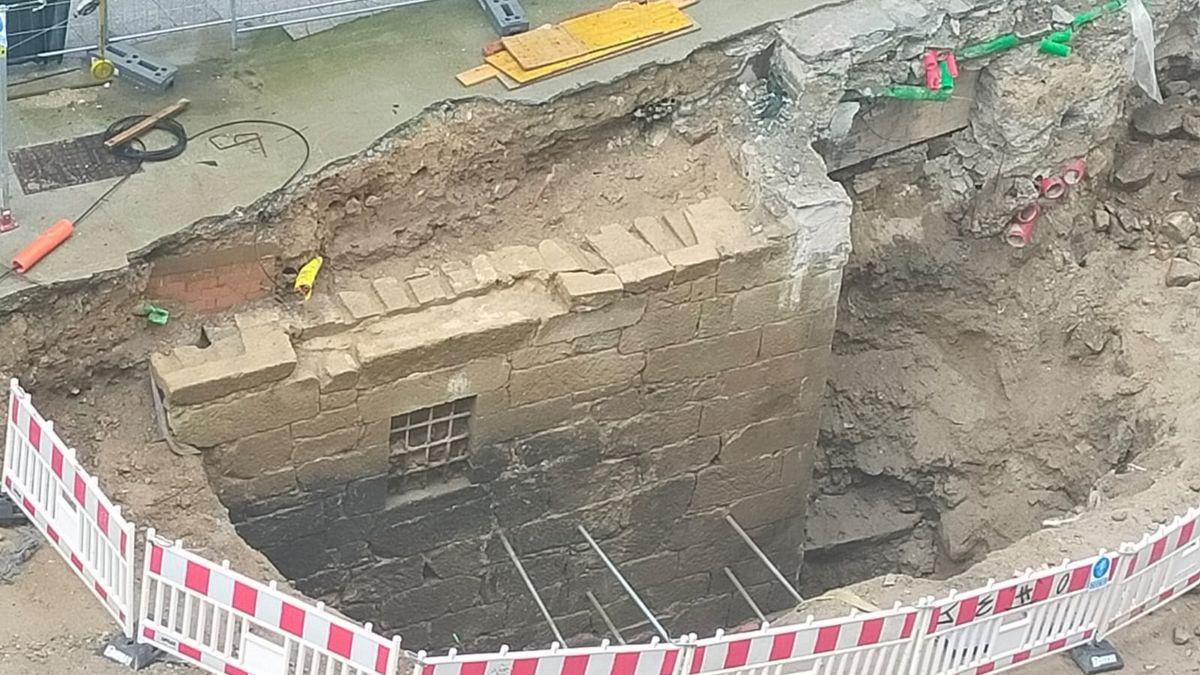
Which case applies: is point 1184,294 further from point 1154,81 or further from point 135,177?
point 135,177

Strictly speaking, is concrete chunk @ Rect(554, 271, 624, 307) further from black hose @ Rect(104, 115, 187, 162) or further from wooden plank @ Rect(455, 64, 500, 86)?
black hose @ Rect(104, 115, 187, 162)

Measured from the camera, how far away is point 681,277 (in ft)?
29.9

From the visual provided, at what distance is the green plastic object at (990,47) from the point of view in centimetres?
1021

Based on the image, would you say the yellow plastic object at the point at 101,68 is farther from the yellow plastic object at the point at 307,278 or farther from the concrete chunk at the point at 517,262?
the concrete chunk at the point at 517,262

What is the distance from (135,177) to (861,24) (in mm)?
3857

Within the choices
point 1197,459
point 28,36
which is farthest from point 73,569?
point 1197,459

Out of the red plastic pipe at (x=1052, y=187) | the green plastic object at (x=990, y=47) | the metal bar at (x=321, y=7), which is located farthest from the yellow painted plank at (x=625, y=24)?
the red plastic pipe at (x=1052, y=187)

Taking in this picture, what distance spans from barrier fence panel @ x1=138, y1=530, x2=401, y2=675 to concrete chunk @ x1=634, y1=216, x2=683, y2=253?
9.48 ft

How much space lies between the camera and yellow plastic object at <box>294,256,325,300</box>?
8.81 metres

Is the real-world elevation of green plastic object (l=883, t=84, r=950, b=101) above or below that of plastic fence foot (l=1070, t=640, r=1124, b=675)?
above

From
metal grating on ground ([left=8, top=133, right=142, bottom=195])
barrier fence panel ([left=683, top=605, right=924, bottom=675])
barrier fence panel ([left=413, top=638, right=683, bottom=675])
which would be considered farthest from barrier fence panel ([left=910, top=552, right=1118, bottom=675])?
metal grating on ground ([left=8, top=133, right=142, bottom=195])

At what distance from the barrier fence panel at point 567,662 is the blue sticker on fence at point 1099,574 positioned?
195 centimetres

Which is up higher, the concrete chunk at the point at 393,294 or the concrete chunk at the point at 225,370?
the concrete chunk at the point at 393,294

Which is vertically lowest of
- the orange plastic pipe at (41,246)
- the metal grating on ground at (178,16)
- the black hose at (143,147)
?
the orange plastic pipe at (41,246)
